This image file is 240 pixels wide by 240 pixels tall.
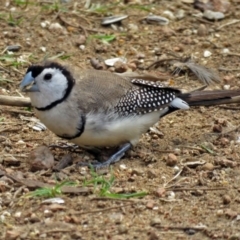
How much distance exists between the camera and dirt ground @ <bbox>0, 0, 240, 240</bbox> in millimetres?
6051

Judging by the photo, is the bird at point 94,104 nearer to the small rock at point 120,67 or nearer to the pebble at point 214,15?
the small rock at point 120,67

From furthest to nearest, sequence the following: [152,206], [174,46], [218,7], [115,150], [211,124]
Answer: [218,7], [174,46], [211,124], [115,150], [152,206]

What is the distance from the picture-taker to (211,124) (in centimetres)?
783

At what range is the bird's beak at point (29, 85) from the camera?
682 cm

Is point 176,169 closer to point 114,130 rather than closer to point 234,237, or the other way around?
point 114,130

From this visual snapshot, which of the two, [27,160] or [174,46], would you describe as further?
[174,46]

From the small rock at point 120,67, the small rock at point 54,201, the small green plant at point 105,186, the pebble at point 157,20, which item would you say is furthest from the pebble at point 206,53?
the small rock at point 54,201

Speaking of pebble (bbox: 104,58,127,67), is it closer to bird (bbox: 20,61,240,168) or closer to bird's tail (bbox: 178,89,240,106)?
bird's tail (bbox: 178,89,240,106)

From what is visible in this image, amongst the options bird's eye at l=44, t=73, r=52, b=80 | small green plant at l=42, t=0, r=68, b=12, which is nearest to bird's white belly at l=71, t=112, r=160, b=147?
bird's eye at l=44, t=73, r=52, b=80

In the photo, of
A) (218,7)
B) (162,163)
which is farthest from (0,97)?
(218,7)

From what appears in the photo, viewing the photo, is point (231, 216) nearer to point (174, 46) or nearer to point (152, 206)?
point (152, 206)

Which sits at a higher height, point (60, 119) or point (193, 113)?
point (60, 119)

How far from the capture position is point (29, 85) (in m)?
6.85

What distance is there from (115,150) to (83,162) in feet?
1.14
